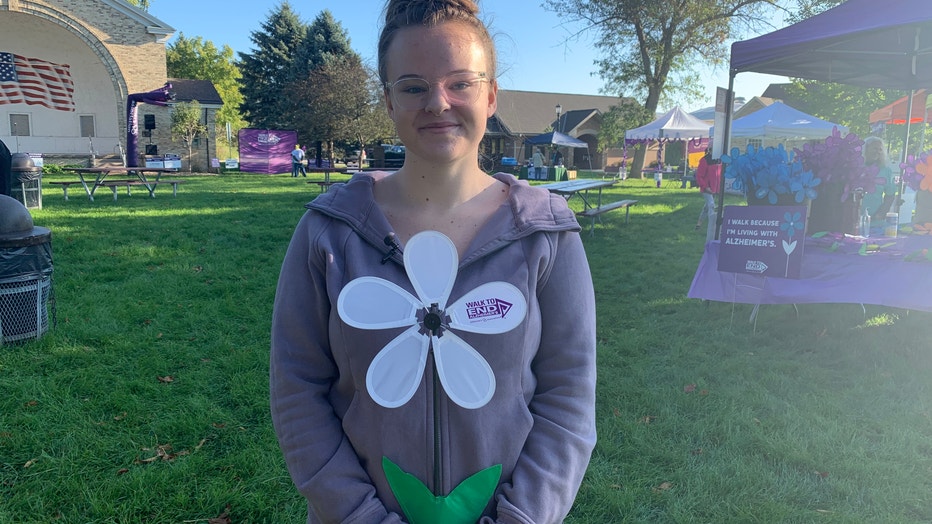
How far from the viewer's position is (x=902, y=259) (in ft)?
14.5

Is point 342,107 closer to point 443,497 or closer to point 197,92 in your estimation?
point 197,92

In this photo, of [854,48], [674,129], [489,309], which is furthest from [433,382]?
[674,129]

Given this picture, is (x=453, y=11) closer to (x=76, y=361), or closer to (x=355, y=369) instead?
(x=355, y=369)

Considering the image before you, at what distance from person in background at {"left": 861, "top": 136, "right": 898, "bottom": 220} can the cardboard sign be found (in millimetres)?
860

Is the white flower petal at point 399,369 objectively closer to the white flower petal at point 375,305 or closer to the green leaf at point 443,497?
the white flower petal at point 375,305

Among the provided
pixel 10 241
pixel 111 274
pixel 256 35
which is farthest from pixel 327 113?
pixel 10 241

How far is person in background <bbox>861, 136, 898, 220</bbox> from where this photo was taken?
495 centimetres

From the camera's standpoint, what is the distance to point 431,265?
1.18 m

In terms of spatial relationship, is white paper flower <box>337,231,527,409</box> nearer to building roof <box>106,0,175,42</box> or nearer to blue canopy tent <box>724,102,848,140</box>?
blue canopy tent <box>724,102,848,140</box>

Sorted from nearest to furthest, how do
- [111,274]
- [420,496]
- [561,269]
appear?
[420,496]
[561,269]
[111,274]

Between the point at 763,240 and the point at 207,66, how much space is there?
193 ft

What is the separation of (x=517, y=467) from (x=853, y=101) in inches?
969

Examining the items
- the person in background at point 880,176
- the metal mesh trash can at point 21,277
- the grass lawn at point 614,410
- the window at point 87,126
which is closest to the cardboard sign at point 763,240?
the grass lawn at point 614,410

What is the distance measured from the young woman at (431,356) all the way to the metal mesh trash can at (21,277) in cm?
450
